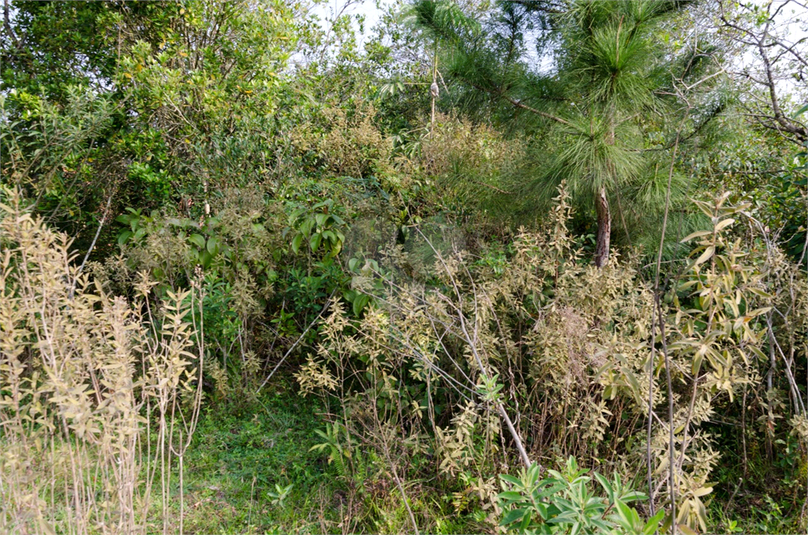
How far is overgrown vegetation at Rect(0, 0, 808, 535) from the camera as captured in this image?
1.79 metres

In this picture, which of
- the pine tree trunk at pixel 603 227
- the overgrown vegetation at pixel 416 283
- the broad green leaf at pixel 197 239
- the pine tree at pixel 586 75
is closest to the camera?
the overgrown vegetation at pixel 416 283

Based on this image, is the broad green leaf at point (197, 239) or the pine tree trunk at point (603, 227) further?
the broad green leaf at point (197, 239)

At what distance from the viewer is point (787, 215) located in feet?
11.8

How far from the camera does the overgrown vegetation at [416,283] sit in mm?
1790

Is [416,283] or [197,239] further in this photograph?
[197,239]

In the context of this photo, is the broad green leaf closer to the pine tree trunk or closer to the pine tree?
the pine tree

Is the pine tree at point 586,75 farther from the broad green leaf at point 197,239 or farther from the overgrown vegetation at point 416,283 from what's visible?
the broad green leaf at point 197,239

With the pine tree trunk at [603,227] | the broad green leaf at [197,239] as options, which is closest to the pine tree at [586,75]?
the pine tree trunk at [603,227]

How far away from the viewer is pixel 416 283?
11.0ft

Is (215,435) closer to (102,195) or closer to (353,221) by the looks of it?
(353,221)

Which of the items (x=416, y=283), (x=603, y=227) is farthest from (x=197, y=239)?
(x=603, y=227)

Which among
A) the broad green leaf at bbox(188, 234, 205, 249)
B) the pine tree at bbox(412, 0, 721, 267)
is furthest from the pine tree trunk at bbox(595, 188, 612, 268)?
the broad green leaf at bbox(188, 234, 205, 249)

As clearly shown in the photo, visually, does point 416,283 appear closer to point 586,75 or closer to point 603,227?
point 603,227

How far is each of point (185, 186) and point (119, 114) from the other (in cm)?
79
